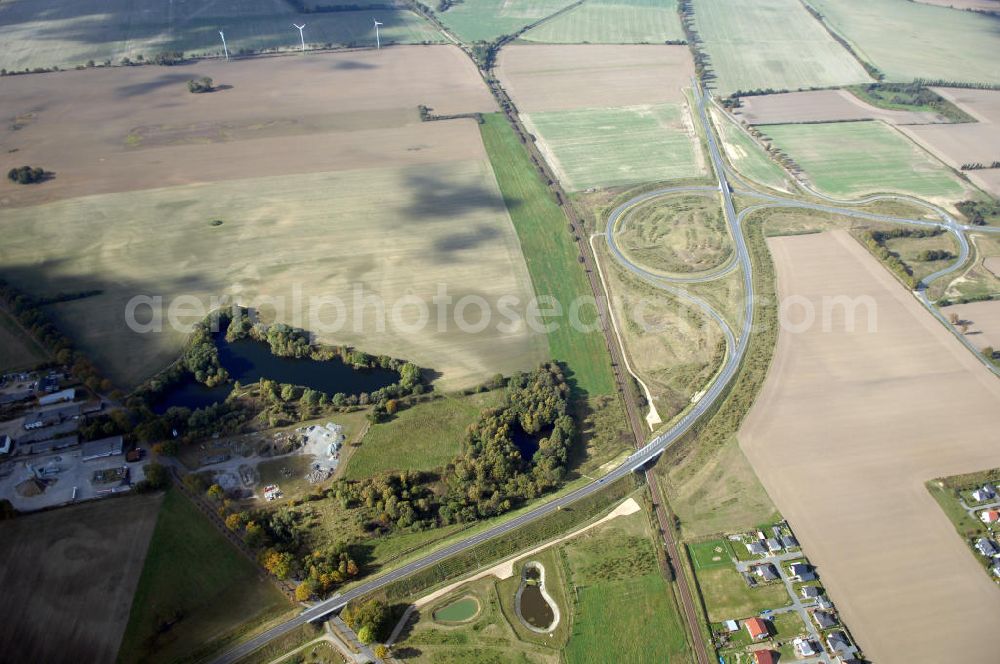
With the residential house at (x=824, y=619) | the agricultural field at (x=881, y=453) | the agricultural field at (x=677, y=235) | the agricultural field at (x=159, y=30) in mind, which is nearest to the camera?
the residential house at (x=824, y=619)

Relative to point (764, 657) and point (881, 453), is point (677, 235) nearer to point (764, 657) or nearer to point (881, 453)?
point (881, 453)

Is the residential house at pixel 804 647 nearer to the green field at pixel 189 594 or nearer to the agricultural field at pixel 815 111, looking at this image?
the green field at pixel 189 594

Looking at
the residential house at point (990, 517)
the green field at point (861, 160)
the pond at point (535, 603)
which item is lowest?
the pond at point (535, 603)

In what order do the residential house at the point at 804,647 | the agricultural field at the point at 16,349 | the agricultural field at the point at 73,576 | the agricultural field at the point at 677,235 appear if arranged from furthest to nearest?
the agricultural field at the point at 677,235
the agricultural field at the point at 16,349
the residential house at the point at 804,647
the agricultural field at the point at 73,576

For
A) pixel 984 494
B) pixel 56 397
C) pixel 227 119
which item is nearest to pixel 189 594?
pixel 56 397

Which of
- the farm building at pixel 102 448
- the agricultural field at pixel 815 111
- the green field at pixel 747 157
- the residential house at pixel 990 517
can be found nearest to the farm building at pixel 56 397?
the farm building at pixel 102 448

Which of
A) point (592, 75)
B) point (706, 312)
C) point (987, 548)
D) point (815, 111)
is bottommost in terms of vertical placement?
point (987, 548)
